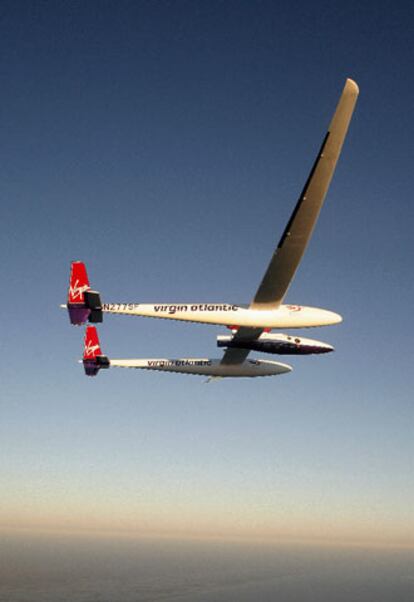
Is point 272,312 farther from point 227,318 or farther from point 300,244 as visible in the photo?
point 300,244

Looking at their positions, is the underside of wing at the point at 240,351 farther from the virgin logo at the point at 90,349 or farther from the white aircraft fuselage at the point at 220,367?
the virgin logo at the point at 90,349

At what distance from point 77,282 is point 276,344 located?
A: 13.6 meters

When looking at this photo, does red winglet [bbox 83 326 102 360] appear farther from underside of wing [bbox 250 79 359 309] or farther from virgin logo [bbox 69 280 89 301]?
underside of wing [bbox 250 79 359 309]

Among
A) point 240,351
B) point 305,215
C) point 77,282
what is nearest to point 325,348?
point 240,351

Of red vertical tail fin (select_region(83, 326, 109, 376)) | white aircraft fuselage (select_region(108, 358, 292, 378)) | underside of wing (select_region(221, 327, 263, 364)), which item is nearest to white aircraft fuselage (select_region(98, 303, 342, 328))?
underside of wing (select_region(221, 327, 263, 364))

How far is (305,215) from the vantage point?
27031 millimetres

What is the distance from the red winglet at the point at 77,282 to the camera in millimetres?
32688

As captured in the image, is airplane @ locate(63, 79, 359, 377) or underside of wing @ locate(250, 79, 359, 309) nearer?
underside of wing @ locate(250, 79, 359, 309)

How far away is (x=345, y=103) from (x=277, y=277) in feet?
32.0

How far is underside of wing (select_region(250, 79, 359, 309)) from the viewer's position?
951 inches

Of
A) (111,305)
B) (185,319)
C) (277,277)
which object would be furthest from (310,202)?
(111,305)

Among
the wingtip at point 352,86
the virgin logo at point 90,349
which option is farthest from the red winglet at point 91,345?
the wingtip at point 352,86

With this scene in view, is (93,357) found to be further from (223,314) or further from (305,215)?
(305,215)

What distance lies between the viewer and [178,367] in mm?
39562
